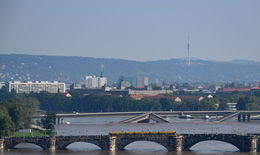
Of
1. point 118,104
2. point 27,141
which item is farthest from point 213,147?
point 118,104

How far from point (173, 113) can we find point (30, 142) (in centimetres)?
5993

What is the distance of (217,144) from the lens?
70.8 metres

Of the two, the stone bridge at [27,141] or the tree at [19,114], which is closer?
the stone bridge at [27,141]

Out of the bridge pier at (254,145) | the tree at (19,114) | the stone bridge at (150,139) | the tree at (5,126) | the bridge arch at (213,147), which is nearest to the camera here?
the bridge pier at (254,145)

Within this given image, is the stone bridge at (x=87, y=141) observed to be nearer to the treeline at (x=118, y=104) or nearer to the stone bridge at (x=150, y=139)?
the stone bridge at (x=150, y=139)

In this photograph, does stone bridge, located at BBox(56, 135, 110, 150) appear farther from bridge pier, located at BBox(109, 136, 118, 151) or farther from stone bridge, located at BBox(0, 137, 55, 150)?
stone bridge, located at BBox(0, 137, 55, 150)

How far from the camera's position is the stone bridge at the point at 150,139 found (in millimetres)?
62969

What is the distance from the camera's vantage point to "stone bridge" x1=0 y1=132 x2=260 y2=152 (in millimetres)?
62969

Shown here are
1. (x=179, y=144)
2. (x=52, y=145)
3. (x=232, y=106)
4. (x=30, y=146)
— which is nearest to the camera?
(x=179, y=144)

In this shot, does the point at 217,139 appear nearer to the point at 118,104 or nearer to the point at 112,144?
the point at 112,144

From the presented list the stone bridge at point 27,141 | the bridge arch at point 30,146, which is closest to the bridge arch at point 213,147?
the stone bridge at point 27,141

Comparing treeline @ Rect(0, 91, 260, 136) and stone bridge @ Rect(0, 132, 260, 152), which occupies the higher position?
treeline @ Rect(0, 91, 260, 136)

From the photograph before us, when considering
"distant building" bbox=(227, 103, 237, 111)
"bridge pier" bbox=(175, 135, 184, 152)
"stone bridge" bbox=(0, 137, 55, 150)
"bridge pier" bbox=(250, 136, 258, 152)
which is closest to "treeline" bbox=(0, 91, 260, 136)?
"distant building" bbox=(227, 103, 237, 111)

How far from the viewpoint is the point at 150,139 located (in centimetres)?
6412
